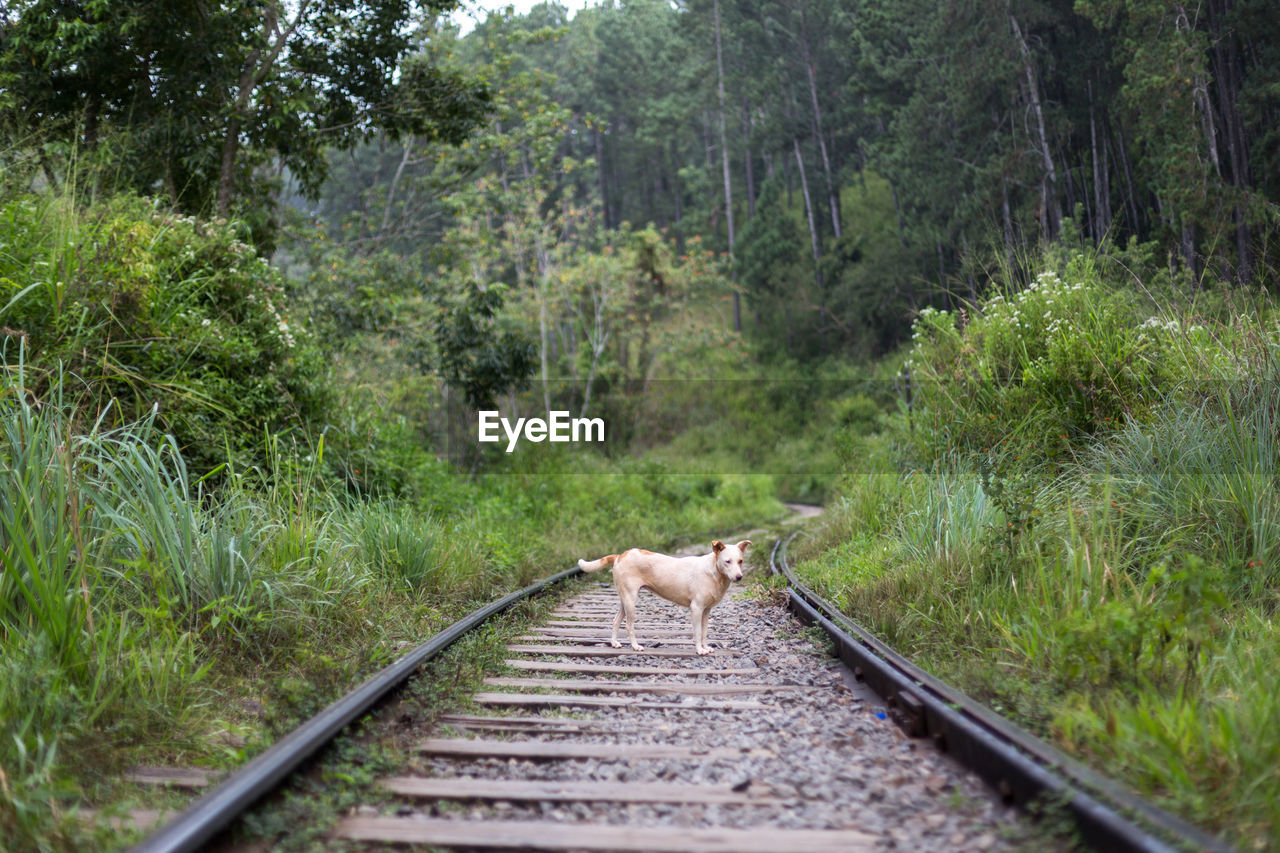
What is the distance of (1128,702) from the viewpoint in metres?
3.56

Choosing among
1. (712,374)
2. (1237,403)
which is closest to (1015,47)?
(712,374)

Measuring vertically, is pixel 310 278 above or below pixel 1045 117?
below

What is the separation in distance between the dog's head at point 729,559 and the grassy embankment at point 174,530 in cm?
196

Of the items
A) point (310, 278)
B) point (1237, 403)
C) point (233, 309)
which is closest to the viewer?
point (1237, 403)

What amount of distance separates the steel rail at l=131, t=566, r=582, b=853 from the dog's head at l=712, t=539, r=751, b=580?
1842 mm

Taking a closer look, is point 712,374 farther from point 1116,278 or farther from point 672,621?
point 672,621

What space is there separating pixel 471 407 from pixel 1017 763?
15.1m

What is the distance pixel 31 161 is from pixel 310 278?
25.5 feet

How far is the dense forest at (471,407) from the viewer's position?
152 inches

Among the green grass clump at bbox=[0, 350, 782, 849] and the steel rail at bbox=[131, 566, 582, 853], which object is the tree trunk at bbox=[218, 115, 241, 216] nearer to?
the green grass clump at bbox=[0, 350, 782, 849]

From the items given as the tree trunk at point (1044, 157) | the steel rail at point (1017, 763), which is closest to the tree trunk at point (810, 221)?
the tree trunk at point (1044, 157)

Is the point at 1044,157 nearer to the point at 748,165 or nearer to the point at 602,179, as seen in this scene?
the point at 748,165

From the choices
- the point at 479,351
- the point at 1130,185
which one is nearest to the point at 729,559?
the point at 479,351

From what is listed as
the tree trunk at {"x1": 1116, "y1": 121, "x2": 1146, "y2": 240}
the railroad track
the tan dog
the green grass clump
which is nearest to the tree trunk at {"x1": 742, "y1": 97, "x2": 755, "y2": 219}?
the tree trunk at {"x1": 1116, "y1": 121, "x2": 1146, "y2": 240}
